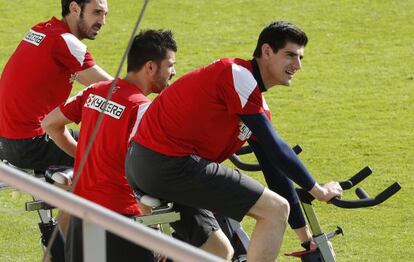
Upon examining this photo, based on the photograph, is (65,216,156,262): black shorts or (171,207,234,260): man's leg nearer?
(65,216,156,262): black shorts

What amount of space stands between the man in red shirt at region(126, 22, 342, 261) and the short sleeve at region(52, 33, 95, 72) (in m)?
1.61

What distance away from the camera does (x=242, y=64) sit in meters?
7.12

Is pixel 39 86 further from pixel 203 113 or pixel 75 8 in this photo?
pixel 203 113

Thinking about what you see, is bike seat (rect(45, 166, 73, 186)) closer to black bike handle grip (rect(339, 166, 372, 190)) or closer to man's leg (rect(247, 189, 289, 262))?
man's leg (rect(247, 189, 289, 262))

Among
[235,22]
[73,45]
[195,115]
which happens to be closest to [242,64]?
[195,115]

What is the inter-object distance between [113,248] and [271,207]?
2.90 ft

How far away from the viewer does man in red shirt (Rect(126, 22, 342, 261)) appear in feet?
22.7

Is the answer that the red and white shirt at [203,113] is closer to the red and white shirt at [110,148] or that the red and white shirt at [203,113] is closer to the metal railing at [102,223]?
the red and white shirt at [110,148]

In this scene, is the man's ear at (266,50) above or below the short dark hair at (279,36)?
below

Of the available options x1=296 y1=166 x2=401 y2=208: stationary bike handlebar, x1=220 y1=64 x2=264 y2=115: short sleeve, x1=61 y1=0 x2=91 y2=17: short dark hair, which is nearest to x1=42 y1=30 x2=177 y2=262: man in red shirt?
x1=220 y1=64 x2=264 y2=115: short sleeve

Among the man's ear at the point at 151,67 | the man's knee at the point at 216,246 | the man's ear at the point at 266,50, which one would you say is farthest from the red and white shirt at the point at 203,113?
the man's knee at the point at 216,246

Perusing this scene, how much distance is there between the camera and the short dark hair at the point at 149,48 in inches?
290

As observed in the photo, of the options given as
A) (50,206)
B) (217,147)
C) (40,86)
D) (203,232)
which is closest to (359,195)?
(217,147)

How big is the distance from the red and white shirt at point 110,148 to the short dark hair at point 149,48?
0.19 meters
